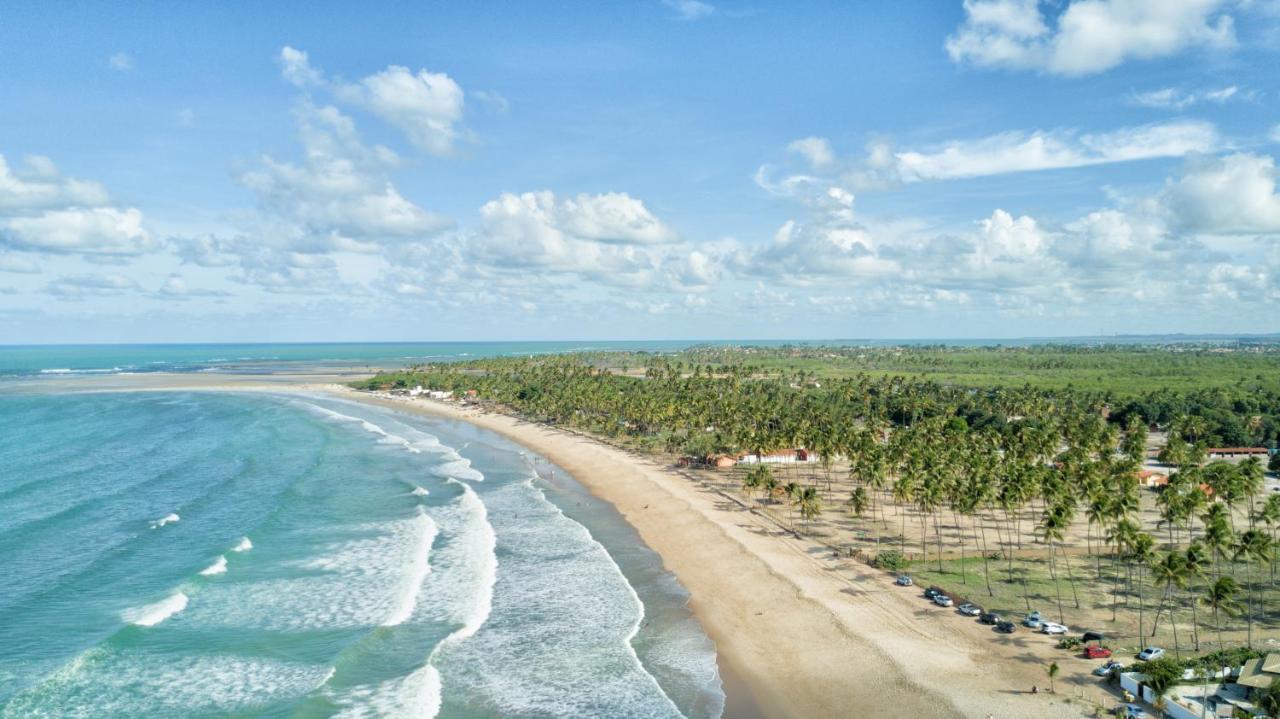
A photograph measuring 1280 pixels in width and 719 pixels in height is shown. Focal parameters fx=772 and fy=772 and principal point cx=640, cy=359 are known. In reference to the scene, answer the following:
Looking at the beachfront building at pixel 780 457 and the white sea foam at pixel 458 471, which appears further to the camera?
the beachfront building at pixel 780 457

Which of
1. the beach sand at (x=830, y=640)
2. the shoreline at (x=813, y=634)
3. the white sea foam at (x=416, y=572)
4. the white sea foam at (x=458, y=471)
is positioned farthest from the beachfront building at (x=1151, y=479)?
the white sea foam at (x=416, y=572)

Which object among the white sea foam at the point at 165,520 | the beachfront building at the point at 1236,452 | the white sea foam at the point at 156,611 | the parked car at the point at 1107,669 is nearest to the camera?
the parked car at the point at 1107,669

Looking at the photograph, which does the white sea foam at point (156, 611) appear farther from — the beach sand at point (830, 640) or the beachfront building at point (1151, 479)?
the beachfront building at point (1151, 479)

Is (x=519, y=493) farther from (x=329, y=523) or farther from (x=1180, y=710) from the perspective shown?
(x=1180, y=710)

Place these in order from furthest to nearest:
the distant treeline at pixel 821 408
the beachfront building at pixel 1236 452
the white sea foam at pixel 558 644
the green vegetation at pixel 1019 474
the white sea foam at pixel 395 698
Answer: the distant treeline at pixel 821 408 → the beachfront building at pixel 1236 452 → the green vegetation at pixel 1019 474 → the white sea foam at pixel 558 644 → the white sea foam at pixel 395 698

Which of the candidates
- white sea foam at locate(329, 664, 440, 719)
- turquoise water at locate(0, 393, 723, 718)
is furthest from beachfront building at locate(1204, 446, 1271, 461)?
white sea foam at locate(329, 664, 440, 719)

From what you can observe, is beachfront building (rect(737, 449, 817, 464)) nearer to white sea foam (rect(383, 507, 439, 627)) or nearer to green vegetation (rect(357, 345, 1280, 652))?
green vegetation (rect(357, 345, 1280, 652))
